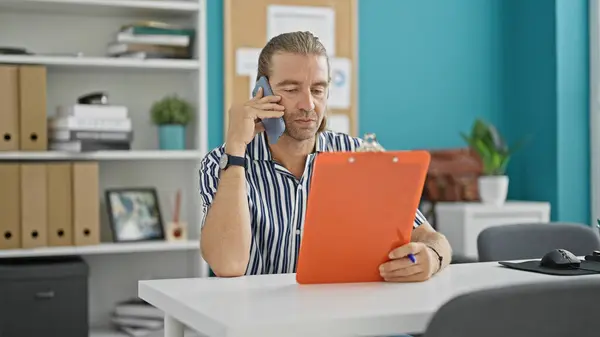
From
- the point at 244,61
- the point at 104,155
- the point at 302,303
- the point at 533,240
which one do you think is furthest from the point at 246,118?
the point at 244,61

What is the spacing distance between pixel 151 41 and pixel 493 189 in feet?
5.52

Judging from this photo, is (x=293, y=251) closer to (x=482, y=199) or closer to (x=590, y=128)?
(x=482, y=199)

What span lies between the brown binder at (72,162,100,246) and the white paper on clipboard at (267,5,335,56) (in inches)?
43.9

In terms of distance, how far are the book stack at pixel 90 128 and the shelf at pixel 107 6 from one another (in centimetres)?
41

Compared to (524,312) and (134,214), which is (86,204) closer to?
(134,214)

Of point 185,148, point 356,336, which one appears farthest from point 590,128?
point 356,336

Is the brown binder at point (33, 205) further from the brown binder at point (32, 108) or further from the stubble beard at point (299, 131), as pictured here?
the stubble beard at point (299, 131)

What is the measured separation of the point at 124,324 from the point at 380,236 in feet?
6.72

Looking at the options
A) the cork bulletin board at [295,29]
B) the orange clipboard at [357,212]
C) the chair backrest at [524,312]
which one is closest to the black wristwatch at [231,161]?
the orange clipboard at [357,212]

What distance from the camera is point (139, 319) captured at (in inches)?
140

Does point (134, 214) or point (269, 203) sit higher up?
point (269, 203)

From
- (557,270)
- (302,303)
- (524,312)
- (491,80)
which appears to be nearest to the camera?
(524,312)

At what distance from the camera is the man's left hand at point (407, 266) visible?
5.94 ft

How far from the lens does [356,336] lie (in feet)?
4.70
